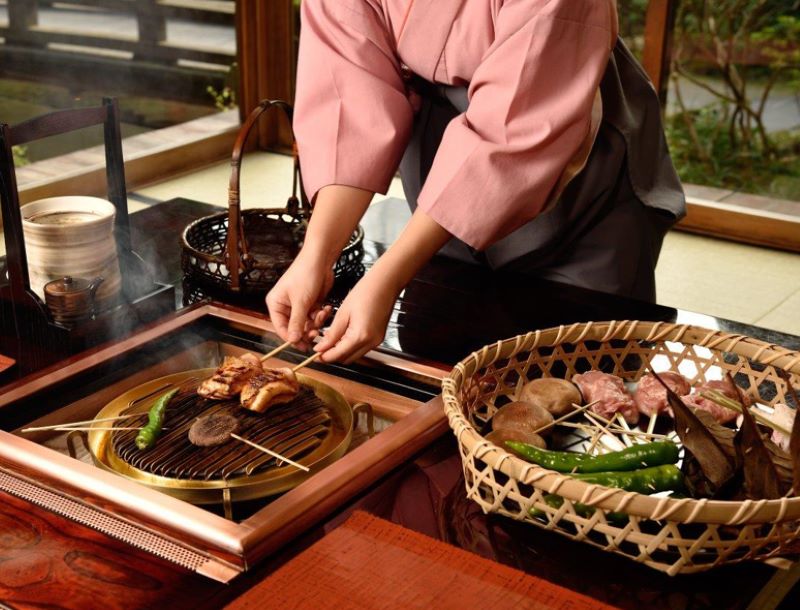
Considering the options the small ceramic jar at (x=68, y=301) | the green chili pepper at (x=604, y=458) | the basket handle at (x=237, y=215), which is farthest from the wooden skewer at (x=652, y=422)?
the small ceramic jar at (x=68, y=301)

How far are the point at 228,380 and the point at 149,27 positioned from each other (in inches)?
197

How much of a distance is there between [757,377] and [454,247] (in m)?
0.87

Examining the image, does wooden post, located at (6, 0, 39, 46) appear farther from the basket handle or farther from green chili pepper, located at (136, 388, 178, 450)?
green chili pepper, located at (136, 388, 178, 450)

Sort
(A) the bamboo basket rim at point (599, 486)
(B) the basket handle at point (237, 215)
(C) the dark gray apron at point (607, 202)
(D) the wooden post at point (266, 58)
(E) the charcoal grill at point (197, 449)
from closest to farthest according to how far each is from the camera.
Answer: (A) the bamboo basket rim at point (599, 486) < (E) the charcoal grill at point (197, 449) < (B) the basket handle at point (237, 215) < (C) the dark gray apron at point (607, 202) < (D) the wooden post at point (266, 58)

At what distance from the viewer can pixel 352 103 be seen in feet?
6.39

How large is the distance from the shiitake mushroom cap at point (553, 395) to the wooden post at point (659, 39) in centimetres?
397

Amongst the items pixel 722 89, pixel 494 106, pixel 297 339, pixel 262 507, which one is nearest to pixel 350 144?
pixel 494 106

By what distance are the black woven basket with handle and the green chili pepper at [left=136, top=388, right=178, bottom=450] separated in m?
0.47

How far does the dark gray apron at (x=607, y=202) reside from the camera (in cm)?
209

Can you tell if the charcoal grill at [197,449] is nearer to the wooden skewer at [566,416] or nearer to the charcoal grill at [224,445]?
the charcoal grill at [224,445]

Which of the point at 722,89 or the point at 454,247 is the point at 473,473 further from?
the point at 722,89

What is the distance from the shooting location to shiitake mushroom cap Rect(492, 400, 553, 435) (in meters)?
1.35

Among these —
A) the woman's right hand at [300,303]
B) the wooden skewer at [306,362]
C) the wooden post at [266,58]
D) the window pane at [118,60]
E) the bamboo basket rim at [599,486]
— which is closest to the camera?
the bamboo basket rim at [599,486]

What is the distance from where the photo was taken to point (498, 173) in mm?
1729
